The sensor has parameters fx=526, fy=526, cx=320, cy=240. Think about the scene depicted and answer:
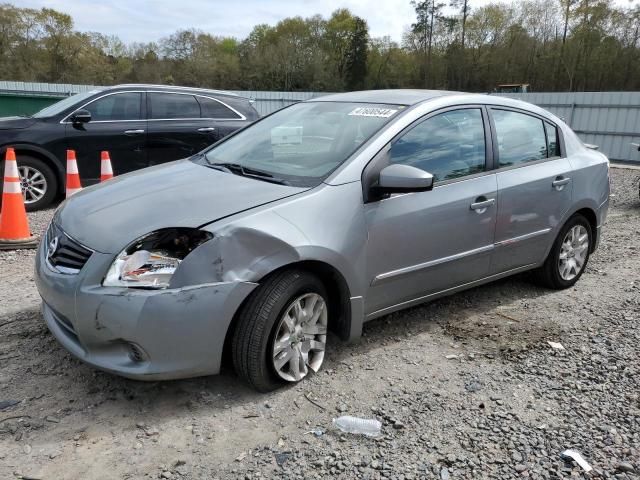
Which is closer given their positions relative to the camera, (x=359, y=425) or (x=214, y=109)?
(x=359, y=425)

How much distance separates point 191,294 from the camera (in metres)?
2.48

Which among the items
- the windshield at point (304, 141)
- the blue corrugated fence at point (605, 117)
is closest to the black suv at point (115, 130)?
the windshield at point (304, 141)

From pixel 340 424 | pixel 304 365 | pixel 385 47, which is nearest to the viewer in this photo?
pixel 340 424

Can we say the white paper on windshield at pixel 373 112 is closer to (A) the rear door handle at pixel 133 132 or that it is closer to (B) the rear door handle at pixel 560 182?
(B) the rear door handle at pixel 560 182

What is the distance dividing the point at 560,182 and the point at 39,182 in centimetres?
637

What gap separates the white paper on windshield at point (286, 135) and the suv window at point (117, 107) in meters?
4.62

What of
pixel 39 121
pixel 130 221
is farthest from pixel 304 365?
pixel 39 121

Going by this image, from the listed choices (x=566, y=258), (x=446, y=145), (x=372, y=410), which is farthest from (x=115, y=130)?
(x=372, y=410)

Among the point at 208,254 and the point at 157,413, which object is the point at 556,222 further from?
the point at 157,413

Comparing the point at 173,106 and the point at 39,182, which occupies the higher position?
the point at 173,106

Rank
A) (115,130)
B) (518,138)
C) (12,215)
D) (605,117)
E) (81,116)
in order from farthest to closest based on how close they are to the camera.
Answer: (605,117) < (115,130) < (81,116) < (12,215) < (518,138)

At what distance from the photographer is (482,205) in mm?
3658

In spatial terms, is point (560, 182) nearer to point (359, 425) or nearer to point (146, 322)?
point (359, 425)

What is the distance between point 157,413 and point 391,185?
1.76 metres
